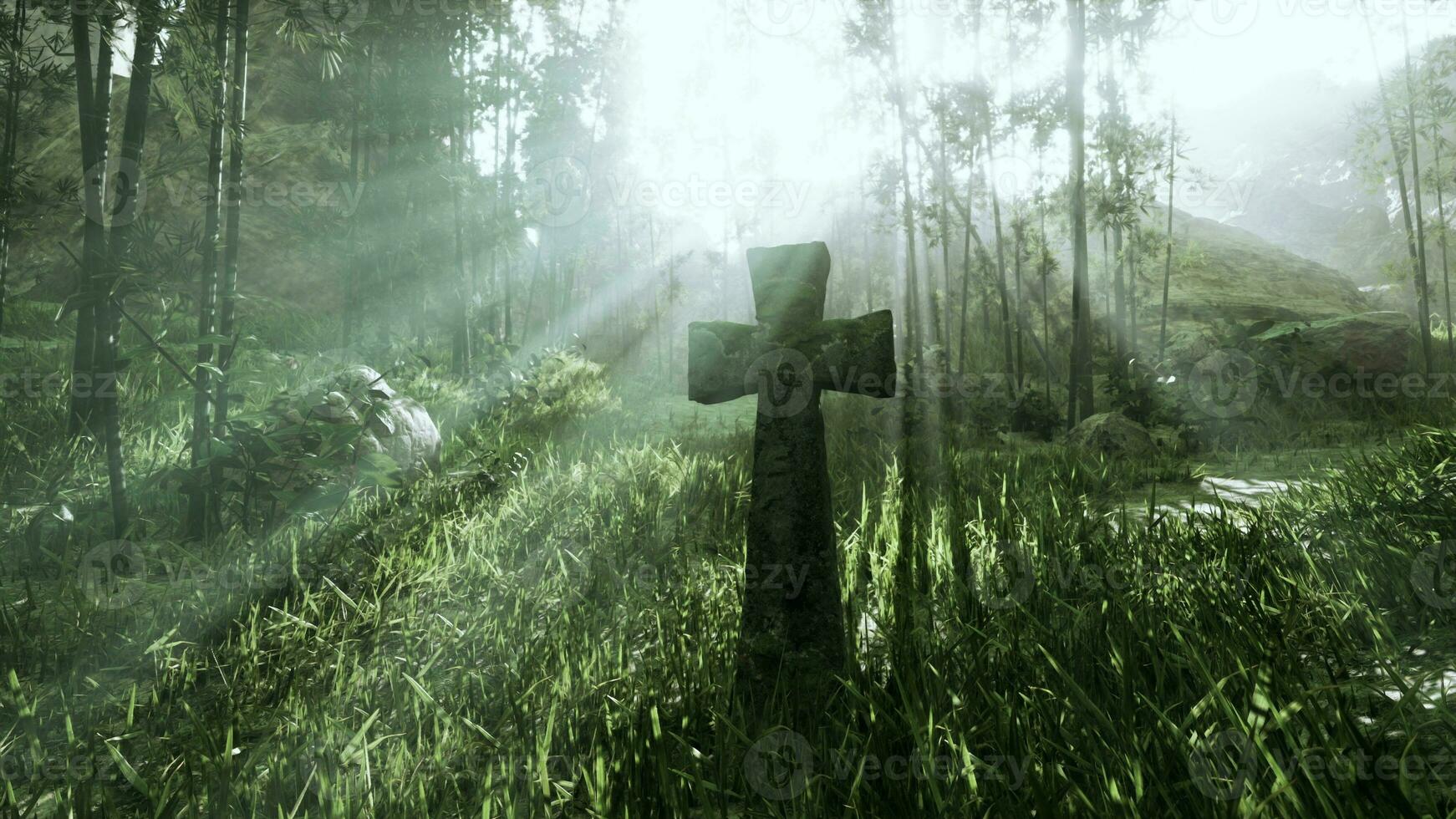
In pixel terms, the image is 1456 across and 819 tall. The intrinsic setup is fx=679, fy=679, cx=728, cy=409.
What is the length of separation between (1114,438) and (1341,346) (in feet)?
23.1

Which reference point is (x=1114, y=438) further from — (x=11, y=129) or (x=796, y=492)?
(x=11, y=129)

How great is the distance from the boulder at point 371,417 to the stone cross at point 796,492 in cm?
255

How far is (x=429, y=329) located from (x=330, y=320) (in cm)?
300

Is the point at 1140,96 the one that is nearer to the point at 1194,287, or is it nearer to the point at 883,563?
the point at 1194,287

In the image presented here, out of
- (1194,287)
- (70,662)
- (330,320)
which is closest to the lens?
(70,662)

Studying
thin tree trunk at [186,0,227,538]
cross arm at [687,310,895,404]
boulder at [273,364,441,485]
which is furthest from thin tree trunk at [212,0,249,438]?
cross arm at [687,310,895,404]

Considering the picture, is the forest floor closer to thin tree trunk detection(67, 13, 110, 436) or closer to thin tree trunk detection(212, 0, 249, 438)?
Result: thin tree trunk detection(212, 0, 249, 438)

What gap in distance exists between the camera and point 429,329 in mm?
15242

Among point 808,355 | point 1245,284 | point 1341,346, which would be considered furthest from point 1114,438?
point 1245,284

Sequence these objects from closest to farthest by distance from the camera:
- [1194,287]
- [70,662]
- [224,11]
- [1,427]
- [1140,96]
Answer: [70,662] → [224,11] → [1,427] → [1140,96] → [1194,287]

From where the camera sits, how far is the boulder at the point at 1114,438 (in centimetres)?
822

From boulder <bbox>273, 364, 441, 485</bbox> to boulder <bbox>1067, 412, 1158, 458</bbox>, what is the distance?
284 inches

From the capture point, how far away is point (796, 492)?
2.32 m

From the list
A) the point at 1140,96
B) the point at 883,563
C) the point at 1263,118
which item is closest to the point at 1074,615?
the point at 883,563
